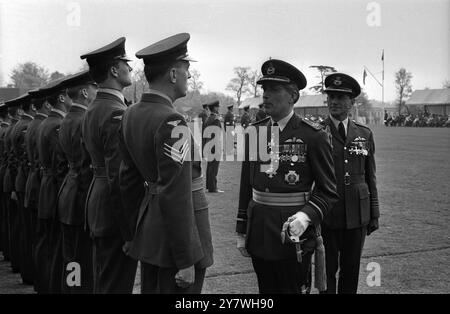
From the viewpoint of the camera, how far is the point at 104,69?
12.9 feet

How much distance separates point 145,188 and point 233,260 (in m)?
3.03

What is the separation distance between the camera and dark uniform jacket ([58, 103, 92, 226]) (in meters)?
4.23

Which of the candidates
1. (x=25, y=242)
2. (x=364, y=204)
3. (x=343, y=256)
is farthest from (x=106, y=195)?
(x=25, y=242)

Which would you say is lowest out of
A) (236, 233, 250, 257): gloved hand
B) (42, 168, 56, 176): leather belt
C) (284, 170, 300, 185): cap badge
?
(236, 233, 250, 257): gloved hand

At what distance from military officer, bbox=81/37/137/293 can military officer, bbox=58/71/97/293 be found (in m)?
0.37

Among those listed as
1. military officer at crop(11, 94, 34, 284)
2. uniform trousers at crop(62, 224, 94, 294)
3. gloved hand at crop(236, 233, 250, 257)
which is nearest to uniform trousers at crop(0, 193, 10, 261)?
military officer at crop(11, 94, 34, 284)

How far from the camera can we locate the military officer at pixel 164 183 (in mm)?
2777

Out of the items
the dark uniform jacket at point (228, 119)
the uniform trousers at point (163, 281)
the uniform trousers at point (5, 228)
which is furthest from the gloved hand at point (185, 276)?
the dark uniform jacket at point (228, 119)

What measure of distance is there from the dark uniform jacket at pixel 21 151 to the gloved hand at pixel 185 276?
3.97m

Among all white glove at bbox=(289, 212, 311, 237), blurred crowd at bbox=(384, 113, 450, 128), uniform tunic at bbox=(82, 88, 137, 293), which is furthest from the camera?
blurred crowd at bbox=(384, 113, 450, 128)

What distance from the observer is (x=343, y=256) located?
4.48 m

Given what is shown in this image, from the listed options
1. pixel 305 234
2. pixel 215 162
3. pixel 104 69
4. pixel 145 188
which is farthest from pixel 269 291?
pixel 215 162

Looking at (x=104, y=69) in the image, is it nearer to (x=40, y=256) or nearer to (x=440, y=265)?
(x=40, y=256)

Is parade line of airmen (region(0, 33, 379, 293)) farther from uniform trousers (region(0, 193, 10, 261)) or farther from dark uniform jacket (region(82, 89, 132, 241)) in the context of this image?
uniform trousers (region(0, 193, 10, 261))
